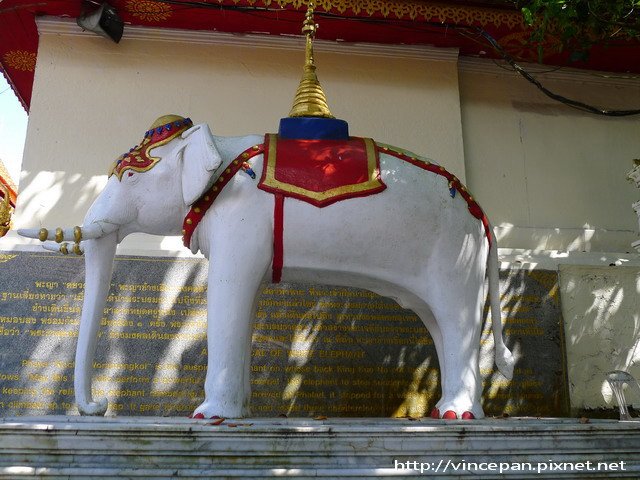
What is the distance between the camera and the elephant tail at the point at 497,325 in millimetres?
3271

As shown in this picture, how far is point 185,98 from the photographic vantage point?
507cm

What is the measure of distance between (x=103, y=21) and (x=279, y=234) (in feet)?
8.89

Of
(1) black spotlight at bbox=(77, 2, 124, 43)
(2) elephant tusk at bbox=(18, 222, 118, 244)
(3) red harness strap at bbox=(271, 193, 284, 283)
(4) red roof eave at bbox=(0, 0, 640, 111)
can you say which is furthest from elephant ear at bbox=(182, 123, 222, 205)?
(1) black spotlight at bbox=(77, 2, 124, 43)

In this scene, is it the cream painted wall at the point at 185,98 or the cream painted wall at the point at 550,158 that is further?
the cream painted wall at the point at 550,158

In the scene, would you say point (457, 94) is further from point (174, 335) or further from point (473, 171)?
point (174, 335)

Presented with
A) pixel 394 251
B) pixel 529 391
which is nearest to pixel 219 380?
pixel 394 251

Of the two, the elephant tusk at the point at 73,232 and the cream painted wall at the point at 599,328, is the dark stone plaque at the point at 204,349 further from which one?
the elephant tusk at the point at 73,232

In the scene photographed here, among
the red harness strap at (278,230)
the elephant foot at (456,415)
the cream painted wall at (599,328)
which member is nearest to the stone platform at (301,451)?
the elephant foot at (456,415)

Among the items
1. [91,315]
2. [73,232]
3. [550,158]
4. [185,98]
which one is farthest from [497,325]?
[185,98]

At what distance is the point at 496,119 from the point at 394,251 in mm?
2808

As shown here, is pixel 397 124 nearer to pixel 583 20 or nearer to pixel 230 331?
pixel 583 20

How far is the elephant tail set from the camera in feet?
10.7

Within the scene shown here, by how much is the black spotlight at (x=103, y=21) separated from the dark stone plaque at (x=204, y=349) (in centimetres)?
170

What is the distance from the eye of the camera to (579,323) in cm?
456
